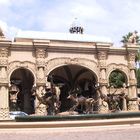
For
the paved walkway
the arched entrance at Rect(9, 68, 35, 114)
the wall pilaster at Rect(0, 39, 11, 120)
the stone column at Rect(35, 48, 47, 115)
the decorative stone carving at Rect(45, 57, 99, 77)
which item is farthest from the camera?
the arched entrance at Rect(9, 68, 35, 114)

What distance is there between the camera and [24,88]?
4106 centimetres

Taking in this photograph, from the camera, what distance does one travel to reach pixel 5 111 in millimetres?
33938

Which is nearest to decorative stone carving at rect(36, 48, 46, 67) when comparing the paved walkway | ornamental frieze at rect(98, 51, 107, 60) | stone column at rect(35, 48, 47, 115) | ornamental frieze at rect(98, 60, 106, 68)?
stone column at rect(35, 48, 47, 115)

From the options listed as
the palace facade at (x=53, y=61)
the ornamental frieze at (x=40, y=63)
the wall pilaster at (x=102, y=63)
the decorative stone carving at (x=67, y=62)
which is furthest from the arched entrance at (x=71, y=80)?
the ornamental frieze at (x=40, y=63)

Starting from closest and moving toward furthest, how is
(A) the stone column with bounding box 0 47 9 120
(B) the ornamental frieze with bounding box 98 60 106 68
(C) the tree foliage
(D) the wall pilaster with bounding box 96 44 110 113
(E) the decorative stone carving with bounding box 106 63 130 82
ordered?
(A) the stone column with bounding box 0 47 9 120 → (D) the wall pilaster with bounding box 96 44 110 113 → (B) the ornamental frieze with bounding box 98 60 106 68 → (E) the decorative stone carving with bounding box 106 63 130 82 → (C) the tree foliage

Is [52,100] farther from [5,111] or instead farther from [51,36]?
[51,36]

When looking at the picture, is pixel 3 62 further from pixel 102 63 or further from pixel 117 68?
pixel 117 68

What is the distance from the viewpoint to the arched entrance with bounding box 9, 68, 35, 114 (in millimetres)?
40344

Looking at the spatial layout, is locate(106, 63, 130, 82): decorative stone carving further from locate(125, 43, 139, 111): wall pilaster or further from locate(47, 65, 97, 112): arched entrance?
locate(47, 65, 97, 112): arched entrance

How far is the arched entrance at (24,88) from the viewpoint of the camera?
40344mm

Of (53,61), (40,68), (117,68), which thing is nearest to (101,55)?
(117,68)

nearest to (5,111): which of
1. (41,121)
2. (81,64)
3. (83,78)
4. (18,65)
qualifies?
(18,65)

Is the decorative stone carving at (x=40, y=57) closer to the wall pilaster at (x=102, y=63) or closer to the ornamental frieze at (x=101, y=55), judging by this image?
the wall pilaster at (x=102, y=63)

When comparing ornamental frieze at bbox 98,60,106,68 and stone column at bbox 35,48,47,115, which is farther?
ornamental frieze at bbox 98,60,106,68
